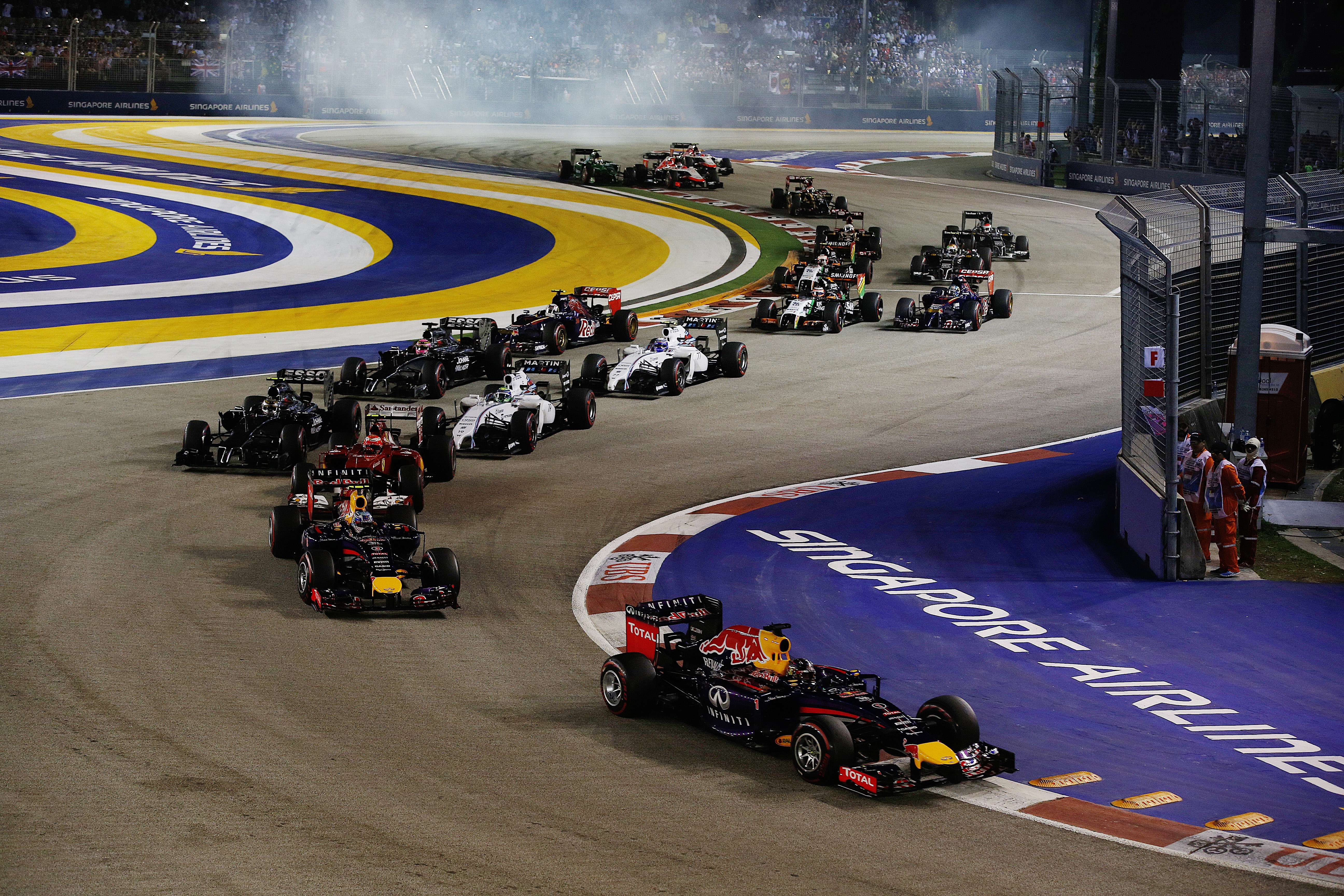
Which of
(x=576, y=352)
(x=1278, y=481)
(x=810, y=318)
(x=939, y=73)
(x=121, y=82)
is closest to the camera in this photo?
(x=1278, y=481)

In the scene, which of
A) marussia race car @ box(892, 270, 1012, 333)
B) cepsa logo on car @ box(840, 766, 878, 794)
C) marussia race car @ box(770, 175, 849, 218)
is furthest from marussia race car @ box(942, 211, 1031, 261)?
cepsa logo on car @ box(840, 766, 878, 794)

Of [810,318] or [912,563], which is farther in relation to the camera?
[810,318]

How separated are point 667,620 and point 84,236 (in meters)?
30.8

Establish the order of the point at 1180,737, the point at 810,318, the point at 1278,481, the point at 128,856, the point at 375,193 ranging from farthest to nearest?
1. the point at 375,193
2. the point at 810,318
3. the point at 1278,481
4. the point at 1180,737
5. the point at 128,856

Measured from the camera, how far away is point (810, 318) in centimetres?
2908

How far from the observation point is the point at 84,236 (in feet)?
125

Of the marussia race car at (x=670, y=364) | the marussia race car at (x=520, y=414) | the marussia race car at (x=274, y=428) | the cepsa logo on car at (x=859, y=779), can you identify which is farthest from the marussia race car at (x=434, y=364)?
the cepsa logo on car at (x=859, y=779)

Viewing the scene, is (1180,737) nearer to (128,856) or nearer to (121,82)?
(128,856)

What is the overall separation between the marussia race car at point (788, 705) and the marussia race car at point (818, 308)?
1749 cm

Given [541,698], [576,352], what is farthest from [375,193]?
[541,698]

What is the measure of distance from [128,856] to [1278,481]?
1464 centimetres

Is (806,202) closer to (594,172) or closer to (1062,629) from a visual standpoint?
(594,172)

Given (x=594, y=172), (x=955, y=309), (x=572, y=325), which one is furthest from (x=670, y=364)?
(x=594, y=172)

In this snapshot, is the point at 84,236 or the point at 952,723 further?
the point at 84,236
